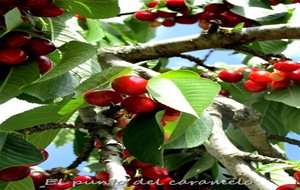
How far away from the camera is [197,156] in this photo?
6.89 ft

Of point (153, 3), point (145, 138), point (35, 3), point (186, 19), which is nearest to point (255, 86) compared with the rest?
point (186, 19)

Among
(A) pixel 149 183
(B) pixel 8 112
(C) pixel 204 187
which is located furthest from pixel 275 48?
(B) pixel 8 112

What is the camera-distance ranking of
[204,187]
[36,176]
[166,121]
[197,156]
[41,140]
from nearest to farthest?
[166,121] → [41,140] → [36,176] → [204,187] → [197,156]

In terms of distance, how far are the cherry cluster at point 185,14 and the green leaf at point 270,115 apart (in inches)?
12.1

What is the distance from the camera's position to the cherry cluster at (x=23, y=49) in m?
1.24

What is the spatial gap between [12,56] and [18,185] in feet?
1.23

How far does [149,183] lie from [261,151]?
0.55m

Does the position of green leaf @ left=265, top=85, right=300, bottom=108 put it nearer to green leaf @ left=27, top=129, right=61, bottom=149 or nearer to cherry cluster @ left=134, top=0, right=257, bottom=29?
cherry cluster @ left=134, top=0, right=257, bottom=29

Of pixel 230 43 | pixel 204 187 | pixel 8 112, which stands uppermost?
pixel 8 112

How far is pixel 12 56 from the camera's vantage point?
4.05ft

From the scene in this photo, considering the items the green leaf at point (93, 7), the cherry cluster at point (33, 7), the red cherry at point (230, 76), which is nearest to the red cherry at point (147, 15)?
the red cherry at point (230, 76)

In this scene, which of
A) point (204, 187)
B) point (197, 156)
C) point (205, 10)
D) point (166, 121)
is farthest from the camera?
point (205, 10)

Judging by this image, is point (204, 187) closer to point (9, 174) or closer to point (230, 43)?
point (230, 43)

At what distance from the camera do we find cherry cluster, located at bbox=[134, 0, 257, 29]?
7.73 feet
